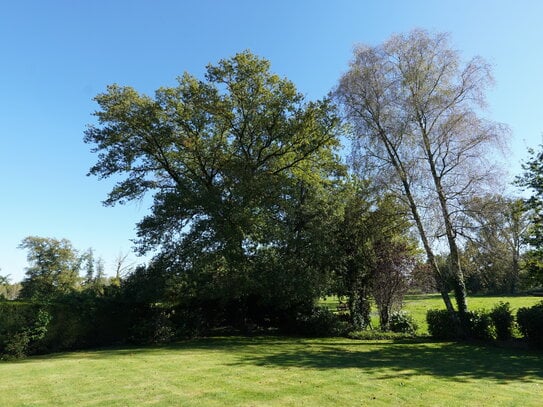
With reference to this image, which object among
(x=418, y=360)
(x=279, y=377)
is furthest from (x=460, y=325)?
(x=279, y=377)

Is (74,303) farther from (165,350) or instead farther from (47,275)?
(47,275)

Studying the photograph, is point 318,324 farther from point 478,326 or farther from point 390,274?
point 478,326

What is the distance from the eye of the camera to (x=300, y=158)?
2055 centimetres

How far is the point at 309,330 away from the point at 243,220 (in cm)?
709

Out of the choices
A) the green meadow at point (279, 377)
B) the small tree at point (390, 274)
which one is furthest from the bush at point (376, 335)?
the green meadow at point (279, 377)

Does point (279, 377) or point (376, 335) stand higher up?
point (279, 377)

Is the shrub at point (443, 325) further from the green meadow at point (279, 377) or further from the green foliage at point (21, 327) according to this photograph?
the green foliage at point (21, 327)

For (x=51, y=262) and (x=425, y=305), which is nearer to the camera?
(x=425, y=305)

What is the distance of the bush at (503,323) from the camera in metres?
16.1

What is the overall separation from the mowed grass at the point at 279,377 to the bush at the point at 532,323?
3.20ft

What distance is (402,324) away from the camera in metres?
19.7

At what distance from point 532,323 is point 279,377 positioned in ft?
38.3

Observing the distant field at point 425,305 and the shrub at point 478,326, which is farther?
the distant field at point 425,305

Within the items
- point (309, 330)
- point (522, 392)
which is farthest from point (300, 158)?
point (522, 392)
